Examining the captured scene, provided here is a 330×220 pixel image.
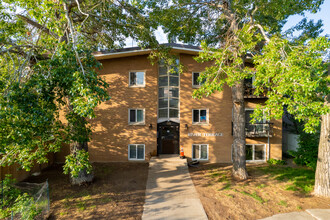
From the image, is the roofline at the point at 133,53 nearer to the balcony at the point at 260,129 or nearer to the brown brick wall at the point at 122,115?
the brown brick wall at the point at 122,115

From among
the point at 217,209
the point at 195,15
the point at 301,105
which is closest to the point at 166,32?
the point at 195,15

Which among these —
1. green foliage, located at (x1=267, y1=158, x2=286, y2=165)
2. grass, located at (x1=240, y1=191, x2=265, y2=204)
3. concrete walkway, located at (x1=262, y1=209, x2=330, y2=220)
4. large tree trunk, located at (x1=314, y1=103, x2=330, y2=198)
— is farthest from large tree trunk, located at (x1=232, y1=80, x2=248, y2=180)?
green foliage, located at (x1=267, y1=158, x2=286, y2=165)

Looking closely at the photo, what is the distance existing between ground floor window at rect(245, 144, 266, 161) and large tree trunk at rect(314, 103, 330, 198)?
536cm

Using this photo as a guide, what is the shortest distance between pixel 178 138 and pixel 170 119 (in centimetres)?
159

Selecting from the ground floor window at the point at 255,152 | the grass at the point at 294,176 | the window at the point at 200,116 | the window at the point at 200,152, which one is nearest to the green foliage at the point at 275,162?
the ground floor window at the point at 255,152

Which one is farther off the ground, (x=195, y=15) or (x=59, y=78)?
(x=195, y=15)

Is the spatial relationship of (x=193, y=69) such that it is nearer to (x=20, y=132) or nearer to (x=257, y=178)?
(x=257, y=178)

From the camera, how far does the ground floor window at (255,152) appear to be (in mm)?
12453

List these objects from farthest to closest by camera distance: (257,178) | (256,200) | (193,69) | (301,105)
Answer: (193,69) < (257,178) < (256,200) < (301,105)

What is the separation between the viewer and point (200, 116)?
40.1 feet

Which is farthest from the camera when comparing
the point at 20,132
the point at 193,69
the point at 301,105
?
the point at 193,69

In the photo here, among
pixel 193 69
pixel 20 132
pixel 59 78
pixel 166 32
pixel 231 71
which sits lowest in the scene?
pixel 20 132

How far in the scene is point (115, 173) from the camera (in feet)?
32.1

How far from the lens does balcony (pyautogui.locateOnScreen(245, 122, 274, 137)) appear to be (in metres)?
12.0
